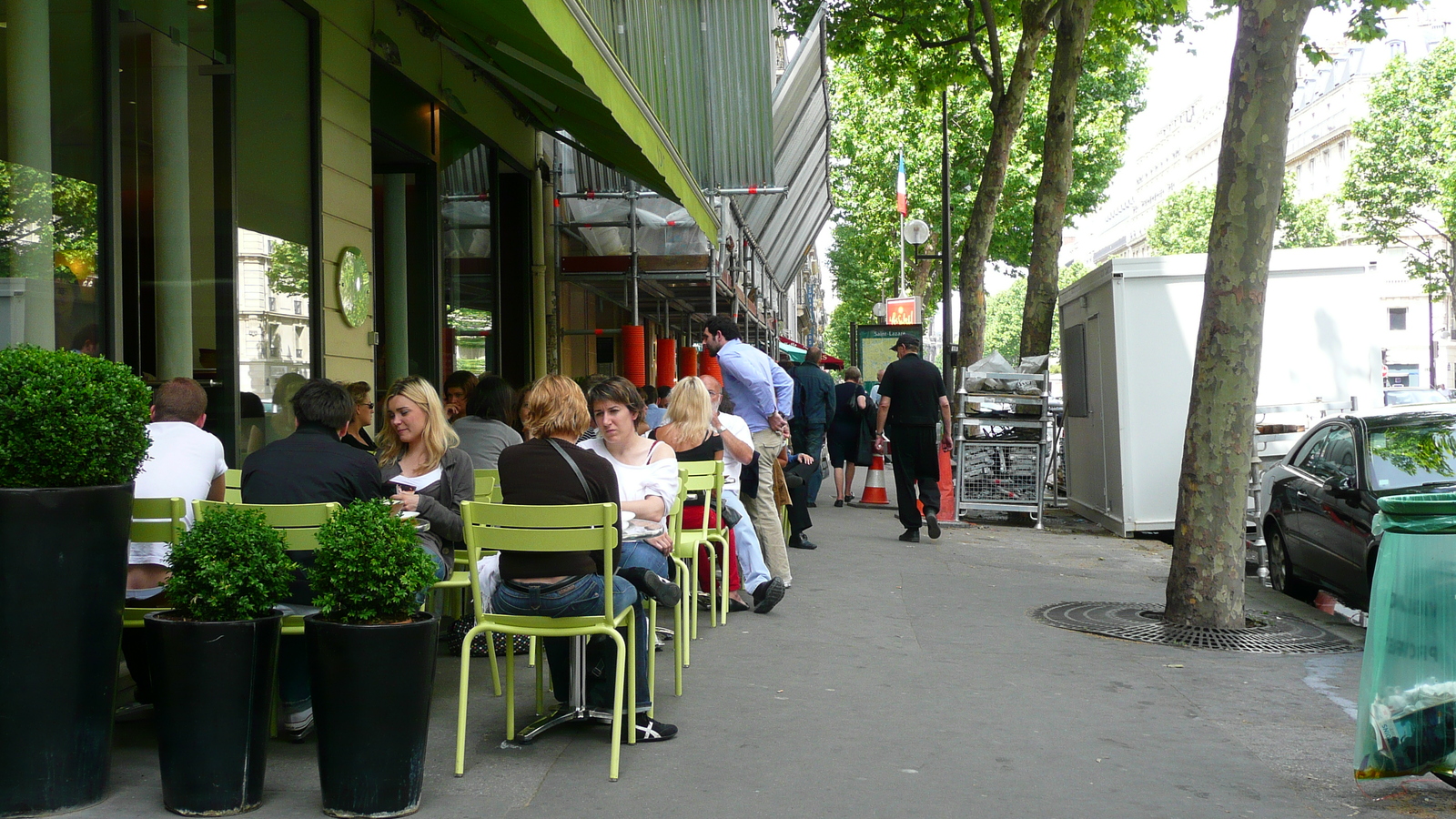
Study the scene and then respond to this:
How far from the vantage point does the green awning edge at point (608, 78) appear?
6266 mm

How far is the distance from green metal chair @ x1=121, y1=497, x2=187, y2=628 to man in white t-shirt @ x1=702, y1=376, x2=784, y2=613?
370 cm

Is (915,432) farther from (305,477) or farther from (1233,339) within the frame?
(305,477)

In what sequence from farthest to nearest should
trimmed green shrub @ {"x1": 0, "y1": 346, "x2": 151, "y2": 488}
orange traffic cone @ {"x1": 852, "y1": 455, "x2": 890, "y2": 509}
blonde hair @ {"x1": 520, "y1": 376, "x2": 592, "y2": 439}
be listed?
orange traffic cone @ {"x1": 852, "y1": 455, "x2": 890, "y2": 509}
blonde hair @ {"x1": 520, "y1": 376, "x2": 592, "y2": 439}
trimmed green shrub @ {"x1": 0, "y1": 346, "x2": 151, "y2": 488}

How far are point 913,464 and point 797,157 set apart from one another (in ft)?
43.4

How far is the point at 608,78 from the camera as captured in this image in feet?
24.3

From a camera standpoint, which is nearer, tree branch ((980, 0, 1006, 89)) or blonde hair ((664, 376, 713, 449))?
blonde hair ((664, 376, 713, 449))

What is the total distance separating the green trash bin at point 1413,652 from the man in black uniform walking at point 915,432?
7944 mm

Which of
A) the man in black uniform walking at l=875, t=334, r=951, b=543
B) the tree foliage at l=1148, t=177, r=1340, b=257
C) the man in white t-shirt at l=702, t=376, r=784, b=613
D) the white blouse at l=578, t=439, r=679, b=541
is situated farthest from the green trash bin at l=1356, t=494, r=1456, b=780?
the tree foliage at l=1148, t=177, r=1340, b=257

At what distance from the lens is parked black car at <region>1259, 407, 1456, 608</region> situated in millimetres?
8094

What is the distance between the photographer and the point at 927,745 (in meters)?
5.23

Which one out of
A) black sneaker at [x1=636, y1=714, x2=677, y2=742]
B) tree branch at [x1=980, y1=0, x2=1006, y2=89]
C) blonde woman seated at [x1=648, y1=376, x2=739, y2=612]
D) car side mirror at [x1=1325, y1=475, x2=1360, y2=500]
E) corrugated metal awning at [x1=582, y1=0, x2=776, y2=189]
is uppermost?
tree branch at [x1=980, y1=0, x2=1006, y2=89]

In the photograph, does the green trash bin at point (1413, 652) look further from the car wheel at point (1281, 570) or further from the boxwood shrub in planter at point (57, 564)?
the car wheel at point (1281, 570)

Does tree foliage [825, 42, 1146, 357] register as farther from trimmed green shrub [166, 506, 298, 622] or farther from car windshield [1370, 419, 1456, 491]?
trimmed green shrub [166, 506, 298, 622]

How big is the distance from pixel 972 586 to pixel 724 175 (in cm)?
834
